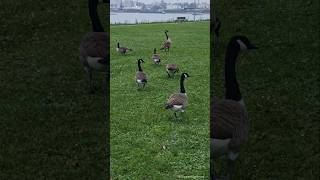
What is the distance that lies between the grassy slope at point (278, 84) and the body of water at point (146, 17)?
111 cm

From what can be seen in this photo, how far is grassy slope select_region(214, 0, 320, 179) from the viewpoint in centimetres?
710

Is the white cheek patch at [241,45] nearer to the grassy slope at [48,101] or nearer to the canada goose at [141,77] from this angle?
the canada goose at [141,77]

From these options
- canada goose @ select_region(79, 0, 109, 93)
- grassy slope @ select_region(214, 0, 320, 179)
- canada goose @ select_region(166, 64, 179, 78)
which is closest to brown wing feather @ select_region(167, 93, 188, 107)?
canada goose @ select_region(166, 64, 179, 78)

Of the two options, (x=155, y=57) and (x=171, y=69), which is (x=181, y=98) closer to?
(x=171, y=69)

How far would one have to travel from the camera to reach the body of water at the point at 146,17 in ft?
15.8

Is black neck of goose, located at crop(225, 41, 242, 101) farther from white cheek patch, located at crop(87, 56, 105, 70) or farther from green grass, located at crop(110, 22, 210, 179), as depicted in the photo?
white cheek patch, located at crop(87, 56, 105, 70)

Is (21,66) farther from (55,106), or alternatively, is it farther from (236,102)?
(236,102)

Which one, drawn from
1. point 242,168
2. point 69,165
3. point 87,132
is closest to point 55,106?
point 87,132

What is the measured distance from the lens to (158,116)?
5.03 m

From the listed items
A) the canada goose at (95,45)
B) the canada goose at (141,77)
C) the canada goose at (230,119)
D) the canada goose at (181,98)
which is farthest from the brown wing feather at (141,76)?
the canada goose at (95,45)

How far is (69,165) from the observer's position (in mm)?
7051

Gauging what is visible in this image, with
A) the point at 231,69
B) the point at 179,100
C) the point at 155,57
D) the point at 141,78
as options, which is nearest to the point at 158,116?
the point at 179,100

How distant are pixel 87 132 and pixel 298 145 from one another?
3621 millimetres

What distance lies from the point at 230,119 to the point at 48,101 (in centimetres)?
535
